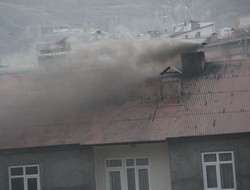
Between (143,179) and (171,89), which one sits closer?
(143,179)

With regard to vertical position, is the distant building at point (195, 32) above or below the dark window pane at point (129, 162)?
above

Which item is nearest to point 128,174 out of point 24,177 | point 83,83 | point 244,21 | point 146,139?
point 146,139

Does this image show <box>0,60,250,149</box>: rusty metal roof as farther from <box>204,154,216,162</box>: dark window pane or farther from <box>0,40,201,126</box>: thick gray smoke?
Answer: <box>204,154,216,162</box>: dark window pane

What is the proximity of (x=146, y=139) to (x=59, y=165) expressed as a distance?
139 inches

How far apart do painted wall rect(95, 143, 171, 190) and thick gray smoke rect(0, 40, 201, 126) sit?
181 centimetres

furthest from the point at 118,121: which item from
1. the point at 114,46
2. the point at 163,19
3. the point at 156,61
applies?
the point at 163,19

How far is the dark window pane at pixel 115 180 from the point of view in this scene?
22.4m

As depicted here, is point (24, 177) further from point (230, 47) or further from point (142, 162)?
point (230, 47)

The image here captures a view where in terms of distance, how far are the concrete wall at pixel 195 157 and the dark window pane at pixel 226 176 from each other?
362 mm

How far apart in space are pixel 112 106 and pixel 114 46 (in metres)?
5.33

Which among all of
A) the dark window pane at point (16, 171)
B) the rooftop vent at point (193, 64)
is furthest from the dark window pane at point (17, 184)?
the rooftop vent at point (193, 64)

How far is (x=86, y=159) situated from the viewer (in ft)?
72.5

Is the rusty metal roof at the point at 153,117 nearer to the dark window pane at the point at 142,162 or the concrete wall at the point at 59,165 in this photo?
the concrete wall at the point at 59,165

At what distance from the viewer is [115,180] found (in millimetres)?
22422
